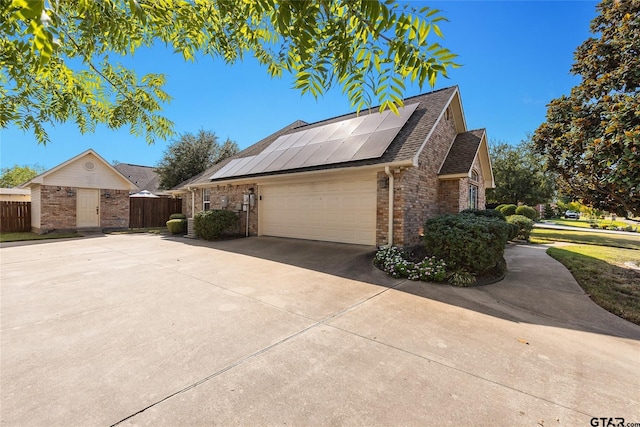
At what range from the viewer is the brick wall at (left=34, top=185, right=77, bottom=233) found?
47.2 ft

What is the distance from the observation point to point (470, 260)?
5.83 metres

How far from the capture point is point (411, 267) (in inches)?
245

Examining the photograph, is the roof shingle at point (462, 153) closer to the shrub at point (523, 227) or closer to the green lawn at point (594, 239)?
the shrub at point (523, 227)

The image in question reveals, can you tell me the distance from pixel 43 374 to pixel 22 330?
1469 mm

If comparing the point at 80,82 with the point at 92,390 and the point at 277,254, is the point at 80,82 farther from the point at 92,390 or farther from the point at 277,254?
the point at 277,254

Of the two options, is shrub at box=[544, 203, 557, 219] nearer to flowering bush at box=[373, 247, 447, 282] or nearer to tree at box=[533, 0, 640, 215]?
tree at box=[533, 0, 640, 215]

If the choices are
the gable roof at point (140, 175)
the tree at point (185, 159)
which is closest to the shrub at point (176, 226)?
the tree at point (185, 159)

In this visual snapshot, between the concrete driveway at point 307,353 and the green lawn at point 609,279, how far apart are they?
0.32m

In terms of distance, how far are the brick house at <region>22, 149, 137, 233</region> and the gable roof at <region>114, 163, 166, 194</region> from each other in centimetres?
950

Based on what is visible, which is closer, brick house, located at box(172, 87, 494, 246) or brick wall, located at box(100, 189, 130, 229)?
brick house, located at box(172, 87, 494, 246)

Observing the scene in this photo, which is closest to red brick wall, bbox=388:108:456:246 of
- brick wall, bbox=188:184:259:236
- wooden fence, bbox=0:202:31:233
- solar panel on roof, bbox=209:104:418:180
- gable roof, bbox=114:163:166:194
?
solar panel on roof, bbox=209:104:418:180

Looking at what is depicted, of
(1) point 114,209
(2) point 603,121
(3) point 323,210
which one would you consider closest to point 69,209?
(1) point 114,209

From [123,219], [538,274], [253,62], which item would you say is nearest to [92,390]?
[253,62]

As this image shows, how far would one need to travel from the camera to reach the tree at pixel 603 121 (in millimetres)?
5137
